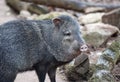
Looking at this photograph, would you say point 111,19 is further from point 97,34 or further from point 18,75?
point 18,75

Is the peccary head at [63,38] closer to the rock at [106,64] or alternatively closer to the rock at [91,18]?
the rock at [106,64]

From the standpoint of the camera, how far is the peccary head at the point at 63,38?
532 centimetres

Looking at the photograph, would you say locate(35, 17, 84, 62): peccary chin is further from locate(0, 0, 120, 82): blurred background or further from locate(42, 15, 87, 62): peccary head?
locate(0, 0, 120, 82): blurred background

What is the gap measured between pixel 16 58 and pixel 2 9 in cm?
651

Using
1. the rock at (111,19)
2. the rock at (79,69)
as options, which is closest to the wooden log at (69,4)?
the rock at (111,19)

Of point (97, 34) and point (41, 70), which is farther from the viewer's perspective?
point (97, 34)

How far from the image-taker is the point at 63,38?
213 inches

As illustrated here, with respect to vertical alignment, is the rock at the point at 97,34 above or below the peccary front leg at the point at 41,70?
below

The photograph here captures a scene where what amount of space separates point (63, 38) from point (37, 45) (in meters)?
0.38

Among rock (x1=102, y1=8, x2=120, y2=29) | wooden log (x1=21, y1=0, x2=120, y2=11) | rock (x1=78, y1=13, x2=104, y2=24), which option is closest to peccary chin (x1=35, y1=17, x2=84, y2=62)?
rock (x1=102, y1=8, x2=120, y2=29)

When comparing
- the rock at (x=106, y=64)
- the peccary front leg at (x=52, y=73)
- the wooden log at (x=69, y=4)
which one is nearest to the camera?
the rock at (x=106, y=64)

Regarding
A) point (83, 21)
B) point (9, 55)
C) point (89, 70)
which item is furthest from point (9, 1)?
point (9, 55)

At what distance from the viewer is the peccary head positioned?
5.32 meters

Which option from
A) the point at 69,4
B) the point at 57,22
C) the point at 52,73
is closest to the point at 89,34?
the point at 52,73
